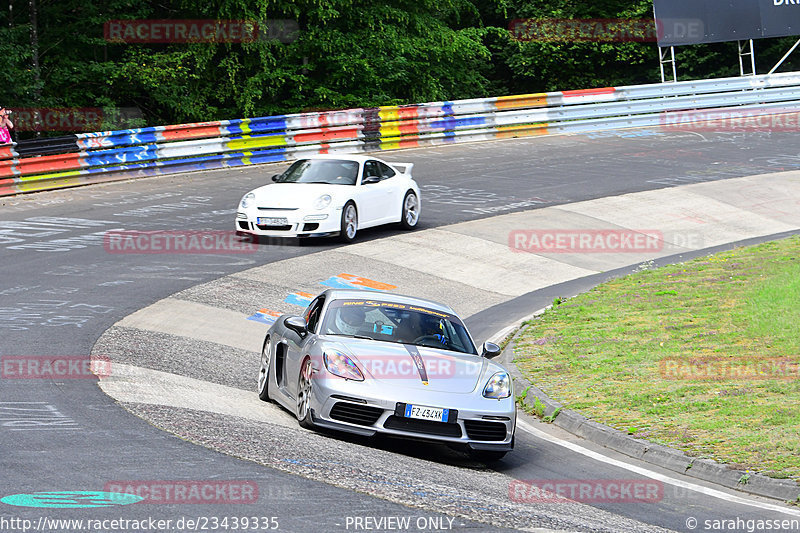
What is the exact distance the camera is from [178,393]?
1037 centimetres

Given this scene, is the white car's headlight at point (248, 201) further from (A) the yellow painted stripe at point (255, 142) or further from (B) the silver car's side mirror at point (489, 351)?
(B) the silver car's side mirror at point (489, 351)

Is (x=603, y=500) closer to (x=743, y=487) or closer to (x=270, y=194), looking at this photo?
(x=743, y=487)

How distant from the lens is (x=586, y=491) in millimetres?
8523

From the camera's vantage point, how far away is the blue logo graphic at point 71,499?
21.3 feet

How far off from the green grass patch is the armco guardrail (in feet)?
44.1

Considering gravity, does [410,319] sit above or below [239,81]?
below

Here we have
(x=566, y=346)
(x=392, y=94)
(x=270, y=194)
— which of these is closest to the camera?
(x=566, y=346)

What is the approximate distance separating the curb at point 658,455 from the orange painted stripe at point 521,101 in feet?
72.5

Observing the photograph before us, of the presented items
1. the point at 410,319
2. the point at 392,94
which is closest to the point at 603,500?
the point at 410,319

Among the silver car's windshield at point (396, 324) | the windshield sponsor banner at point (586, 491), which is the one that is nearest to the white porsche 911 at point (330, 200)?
the silver car's windshield at point (396, 324)

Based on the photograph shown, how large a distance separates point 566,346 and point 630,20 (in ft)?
107

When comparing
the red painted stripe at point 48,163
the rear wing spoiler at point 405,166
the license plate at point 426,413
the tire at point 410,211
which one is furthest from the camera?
the red painted stripe at point 48,163

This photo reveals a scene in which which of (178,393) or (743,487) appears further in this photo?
(178,393)

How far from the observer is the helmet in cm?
1025
